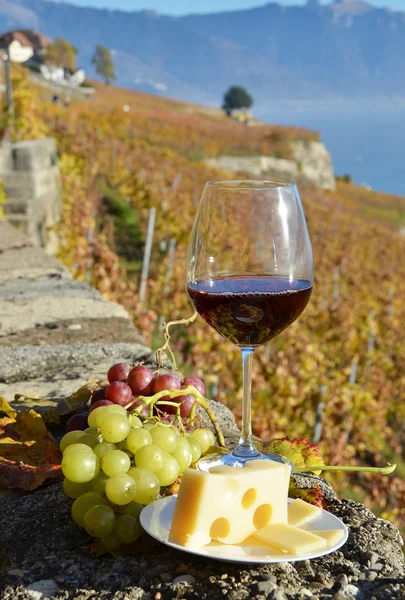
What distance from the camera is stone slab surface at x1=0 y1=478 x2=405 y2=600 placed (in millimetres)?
1039

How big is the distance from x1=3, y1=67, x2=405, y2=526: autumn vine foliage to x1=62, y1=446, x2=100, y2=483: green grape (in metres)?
4.22

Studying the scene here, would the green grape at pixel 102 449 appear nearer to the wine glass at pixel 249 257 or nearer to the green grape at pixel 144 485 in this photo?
the green grape at pixel 144 485

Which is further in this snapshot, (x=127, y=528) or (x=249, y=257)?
(x=249, y=257)

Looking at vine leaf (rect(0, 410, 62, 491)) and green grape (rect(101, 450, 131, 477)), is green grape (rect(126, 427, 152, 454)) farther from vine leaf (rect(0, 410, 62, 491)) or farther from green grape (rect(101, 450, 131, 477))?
vine leaf (rect(0, 410, 62, 491))

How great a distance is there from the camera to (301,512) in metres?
1.19

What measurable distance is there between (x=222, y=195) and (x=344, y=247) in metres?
13.8

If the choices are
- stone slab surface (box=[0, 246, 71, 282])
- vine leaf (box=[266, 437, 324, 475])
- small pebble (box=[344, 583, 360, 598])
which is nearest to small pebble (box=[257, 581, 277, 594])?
small pebble (box=[344, 583, 360, 598])

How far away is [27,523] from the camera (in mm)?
1285

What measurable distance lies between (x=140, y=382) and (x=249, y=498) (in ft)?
1.53

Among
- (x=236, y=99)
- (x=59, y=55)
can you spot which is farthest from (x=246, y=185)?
(x=236, y=99)

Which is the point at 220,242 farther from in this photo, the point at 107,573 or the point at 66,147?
the point at 66,147

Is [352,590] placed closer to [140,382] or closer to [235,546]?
[235,546]

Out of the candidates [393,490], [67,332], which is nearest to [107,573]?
[67,332]

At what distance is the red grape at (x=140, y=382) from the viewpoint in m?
1.52
